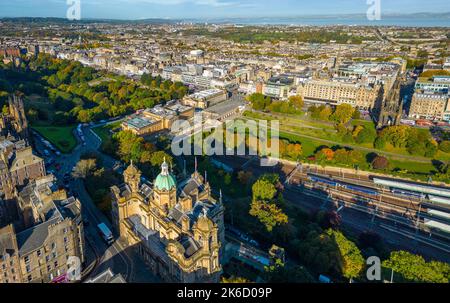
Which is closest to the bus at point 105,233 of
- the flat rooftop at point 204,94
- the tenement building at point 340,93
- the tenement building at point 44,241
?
the tenement building at point 44,241

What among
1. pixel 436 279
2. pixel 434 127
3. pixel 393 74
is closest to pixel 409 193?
pixel 436 279

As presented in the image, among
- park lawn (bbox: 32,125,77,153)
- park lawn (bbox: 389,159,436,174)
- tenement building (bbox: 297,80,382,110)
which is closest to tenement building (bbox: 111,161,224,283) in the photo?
park lawn (bbox: 32,125,77,153)

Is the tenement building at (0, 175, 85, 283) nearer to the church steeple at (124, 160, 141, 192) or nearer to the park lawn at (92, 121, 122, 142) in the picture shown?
the church steeple at (124, 160, 141, 192)

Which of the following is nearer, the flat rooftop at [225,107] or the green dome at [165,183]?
the green dome at [165,183]

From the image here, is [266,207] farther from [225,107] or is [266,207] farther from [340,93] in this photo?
[340,93]

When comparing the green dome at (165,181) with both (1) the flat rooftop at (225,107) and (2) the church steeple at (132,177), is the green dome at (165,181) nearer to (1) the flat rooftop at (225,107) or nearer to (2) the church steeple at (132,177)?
(2) the church steeple at (132,177)
